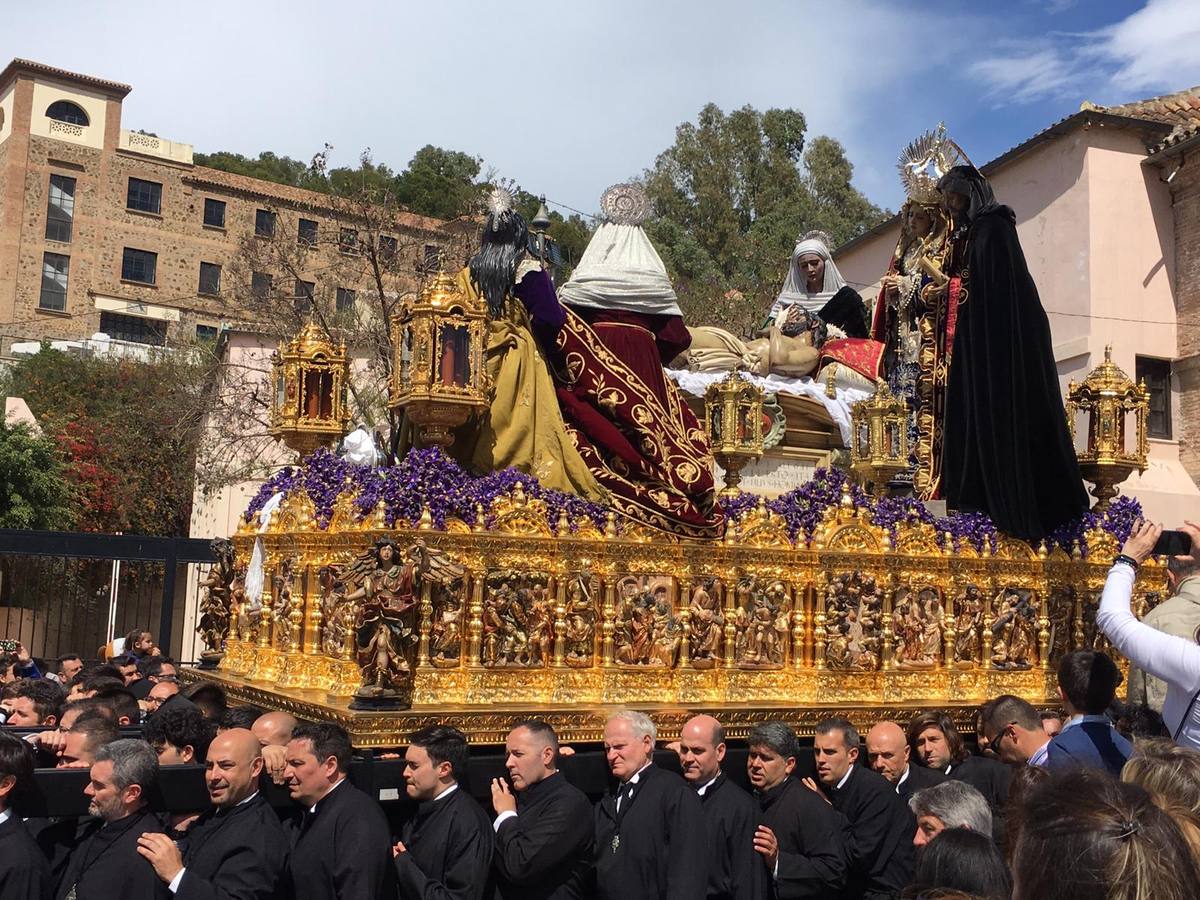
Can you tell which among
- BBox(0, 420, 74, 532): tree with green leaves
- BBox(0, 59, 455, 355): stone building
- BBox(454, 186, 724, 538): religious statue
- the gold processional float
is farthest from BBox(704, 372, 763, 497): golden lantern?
BBox(0, 59, 455, 355): stone building

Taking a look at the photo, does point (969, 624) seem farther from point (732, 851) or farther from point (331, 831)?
point (331, 831)

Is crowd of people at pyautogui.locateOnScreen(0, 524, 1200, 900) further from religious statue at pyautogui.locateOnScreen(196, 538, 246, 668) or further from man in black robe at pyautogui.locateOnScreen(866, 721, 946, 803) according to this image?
religious statue at pyautogui.locateOnScreen(196, 538, 246, 668)

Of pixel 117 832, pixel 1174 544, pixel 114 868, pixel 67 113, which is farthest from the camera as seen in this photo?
pixel 67 113

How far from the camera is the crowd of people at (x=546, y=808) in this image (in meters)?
4.71

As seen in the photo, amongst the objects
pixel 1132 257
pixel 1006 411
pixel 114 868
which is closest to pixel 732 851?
pixel 114 868

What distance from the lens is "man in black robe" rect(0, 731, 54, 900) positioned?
4555 mm

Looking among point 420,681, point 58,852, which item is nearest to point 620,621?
point 420,681

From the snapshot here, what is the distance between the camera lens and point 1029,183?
21266 mm

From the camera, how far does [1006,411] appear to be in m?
9.69

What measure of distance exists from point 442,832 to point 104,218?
44867 millimetres

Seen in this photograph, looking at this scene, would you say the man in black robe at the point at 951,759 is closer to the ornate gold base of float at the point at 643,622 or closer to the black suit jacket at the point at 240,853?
the ornate gold base of float at the point at 643,622

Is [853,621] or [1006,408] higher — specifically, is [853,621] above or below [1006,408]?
below

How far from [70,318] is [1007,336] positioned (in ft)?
137

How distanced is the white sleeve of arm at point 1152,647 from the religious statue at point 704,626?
3806 millimetres
